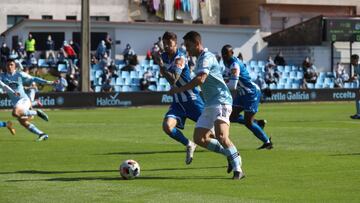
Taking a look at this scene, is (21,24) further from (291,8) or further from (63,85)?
(291,8)

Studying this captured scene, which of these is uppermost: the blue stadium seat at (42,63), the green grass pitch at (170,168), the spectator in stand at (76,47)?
the spectator in stand at (76,47)

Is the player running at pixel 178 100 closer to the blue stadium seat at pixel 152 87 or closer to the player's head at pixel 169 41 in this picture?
the player's head at pixel 169 41

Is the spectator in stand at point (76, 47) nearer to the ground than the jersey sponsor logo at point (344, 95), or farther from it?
farther from it

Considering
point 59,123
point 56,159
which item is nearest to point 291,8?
point 59,123

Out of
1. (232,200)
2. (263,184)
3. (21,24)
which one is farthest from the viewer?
(21,24)

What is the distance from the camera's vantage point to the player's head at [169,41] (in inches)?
592

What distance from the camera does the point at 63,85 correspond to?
44.0 meters

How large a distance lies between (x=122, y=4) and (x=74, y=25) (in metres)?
7.92

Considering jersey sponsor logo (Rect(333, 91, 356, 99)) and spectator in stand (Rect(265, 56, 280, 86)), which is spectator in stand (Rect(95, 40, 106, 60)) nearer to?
A: spectator in stand (Rect(265, 56, 280, 86))

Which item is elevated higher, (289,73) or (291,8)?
(291,8)

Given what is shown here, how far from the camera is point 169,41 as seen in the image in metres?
15.1

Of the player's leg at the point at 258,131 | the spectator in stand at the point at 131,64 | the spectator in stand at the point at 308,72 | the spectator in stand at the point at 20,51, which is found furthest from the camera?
the spectator in stand at the point at 308,72

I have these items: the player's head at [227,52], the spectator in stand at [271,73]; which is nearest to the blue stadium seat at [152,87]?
the spectator in stand at [271,73]

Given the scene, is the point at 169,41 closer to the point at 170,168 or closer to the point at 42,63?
the point at 170,168
